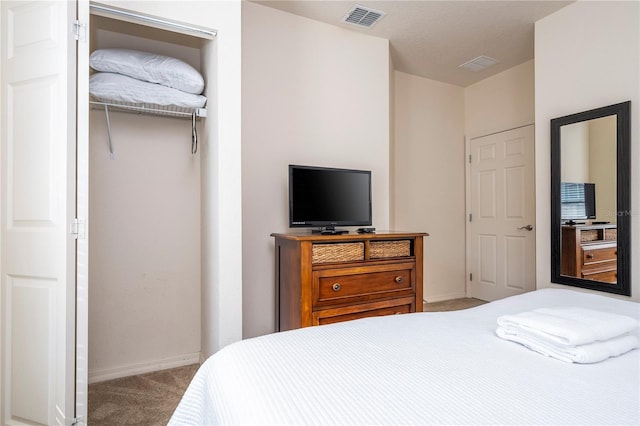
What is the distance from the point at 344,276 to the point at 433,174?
2.49m

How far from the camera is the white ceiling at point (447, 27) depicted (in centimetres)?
272

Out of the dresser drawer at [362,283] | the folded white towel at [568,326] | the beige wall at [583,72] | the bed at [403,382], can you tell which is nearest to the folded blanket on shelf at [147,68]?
the dresser drawer at [362,283]

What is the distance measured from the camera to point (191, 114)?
2.30 metres

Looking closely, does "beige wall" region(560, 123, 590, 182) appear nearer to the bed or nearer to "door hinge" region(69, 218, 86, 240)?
the bed

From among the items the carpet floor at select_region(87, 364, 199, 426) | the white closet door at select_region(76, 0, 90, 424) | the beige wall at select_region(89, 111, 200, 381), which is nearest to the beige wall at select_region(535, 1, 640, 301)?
the beige wall at select_region(89, 111, 200, 381)

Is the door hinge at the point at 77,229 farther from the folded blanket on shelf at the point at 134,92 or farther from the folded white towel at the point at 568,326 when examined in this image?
the folded white towel at the point at 568,326

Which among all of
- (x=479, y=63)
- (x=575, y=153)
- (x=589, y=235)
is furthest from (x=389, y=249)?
(x=479, y=63)

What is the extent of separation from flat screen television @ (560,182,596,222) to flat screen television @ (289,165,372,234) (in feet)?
5.03

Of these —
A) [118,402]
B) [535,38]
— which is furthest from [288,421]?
[535,38]

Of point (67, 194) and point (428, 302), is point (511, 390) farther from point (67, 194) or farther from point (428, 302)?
point (428, 302)

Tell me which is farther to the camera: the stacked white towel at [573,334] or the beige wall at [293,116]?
the beige wall at [293,116]

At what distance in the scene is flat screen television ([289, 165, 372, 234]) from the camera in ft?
7.97

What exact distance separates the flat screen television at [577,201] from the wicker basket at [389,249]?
4.27 feet

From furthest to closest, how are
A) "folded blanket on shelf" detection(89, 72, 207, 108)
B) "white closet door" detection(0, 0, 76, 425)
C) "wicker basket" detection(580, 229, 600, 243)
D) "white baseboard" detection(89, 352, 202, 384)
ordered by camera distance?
"wicker basket" detection(580, 229, 600, 243) → "white baseboard" detection(89, 352, 202, 384) → "folded blanket on shelf" detection(89, 72, 207, 108) → "white closet door" detection(0, 0, 76, 425)
